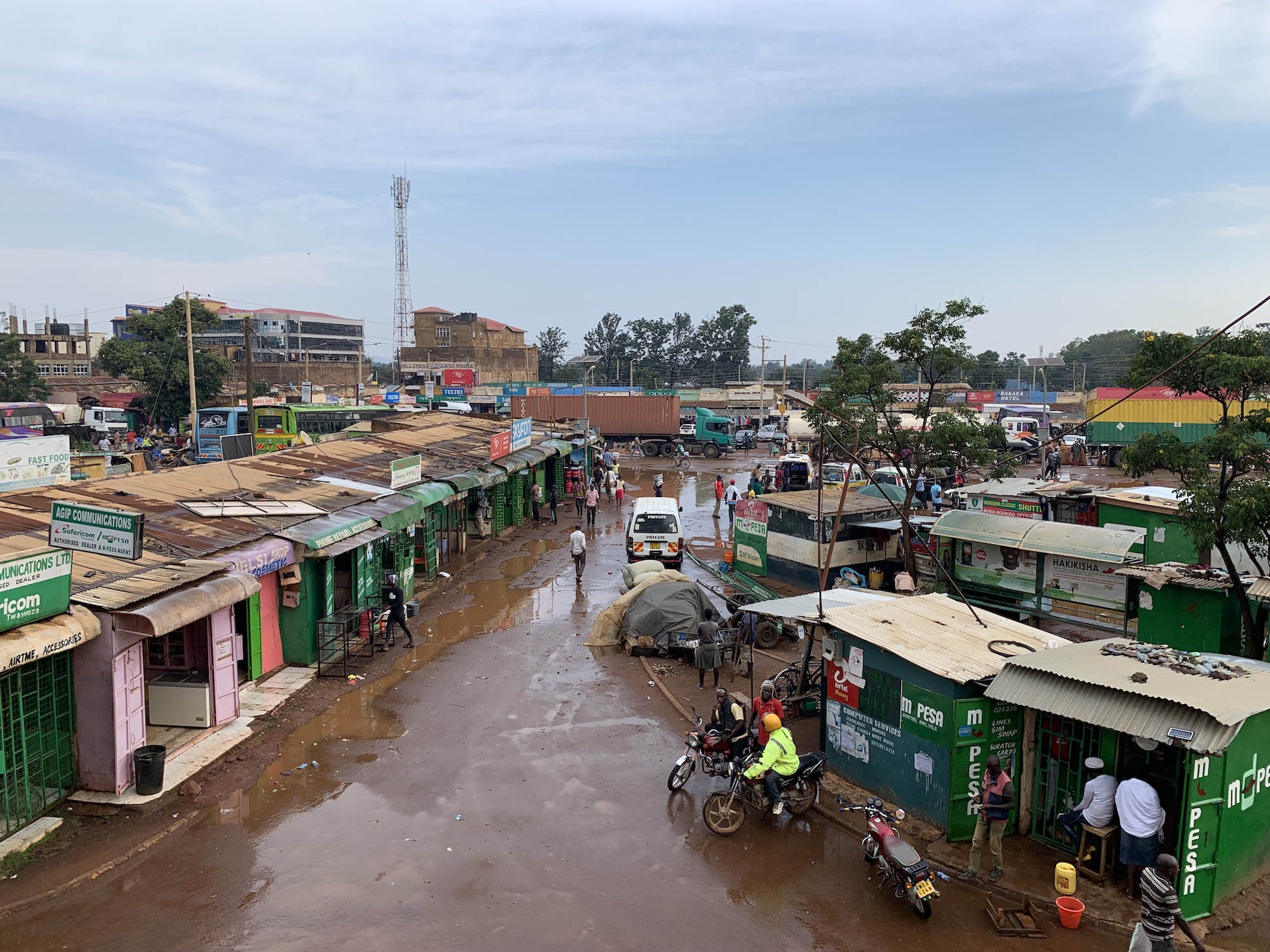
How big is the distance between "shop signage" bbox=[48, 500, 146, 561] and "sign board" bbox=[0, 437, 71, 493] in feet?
38.0

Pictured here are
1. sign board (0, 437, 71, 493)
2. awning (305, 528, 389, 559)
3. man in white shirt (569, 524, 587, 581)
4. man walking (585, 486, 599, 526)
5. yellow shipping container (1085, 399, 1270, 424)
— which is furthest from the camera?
yellow shipping container (1085, 399, 1270, 424)

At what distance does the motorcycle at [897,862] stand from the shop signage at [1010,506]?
1160 centimetres

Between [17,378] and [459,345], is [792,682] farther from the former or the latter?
[459,345]

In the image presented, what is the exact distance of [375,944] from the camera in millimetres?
7324

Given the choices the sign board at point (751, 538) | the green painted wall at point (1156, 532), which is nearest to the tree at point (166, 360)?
the sign board at point (751, 538)

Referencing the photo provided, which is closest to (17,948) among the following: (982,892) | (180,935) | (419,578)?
(180,935)

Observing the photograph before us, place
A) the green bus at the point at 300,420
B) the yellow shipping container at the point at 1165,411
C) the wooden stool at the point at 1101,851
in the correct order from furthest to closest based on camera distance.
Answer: the yellow shipping container at the point at 1165,411 < the green bus at the point at 300,420 < the wooden stool at the point at 1101,851

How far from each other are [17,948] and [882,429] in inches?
727

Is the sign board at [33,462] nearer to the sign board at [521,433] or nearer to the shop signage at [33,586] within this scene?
the sign board at [521,433]

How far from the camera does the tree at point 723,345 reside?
370 ft

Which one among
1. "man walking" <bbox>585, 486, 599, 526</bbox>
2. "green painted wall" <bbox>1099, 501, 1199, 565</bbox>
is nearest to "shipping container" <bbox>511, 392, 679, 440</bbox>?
"man walking" <bbox>585, 486, 599, 526</bbox>

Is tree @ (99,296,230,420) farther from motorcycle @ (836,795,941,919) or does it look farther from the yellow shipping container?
motorcycle @ (836,795,941,919)

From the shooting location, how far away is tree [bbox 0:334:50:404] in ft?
190

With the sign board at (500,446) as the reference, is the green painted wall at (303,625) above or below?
below
